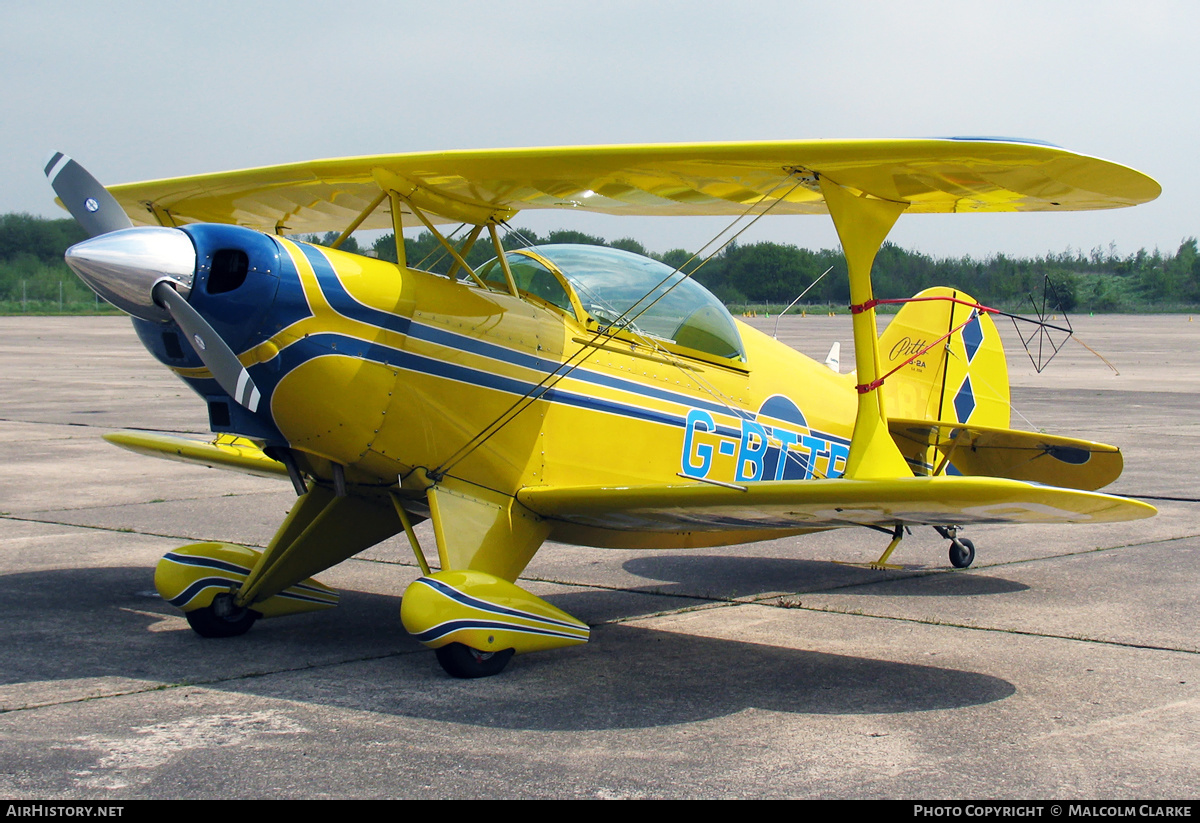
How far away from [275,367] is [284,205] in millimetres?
2100

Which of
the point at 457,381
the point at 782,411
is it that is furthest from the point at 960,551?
the point at 457,381

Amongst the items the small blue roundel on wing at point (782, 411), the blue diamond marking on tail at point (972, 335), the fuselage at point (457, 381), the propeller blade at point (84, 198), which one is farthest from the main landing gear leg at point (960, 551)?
the propeller blade at point (84, 198)

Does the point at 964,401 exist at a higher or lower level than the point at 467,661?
higher

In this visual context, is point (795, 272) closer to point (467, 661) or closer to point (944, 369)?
point (944, 369)

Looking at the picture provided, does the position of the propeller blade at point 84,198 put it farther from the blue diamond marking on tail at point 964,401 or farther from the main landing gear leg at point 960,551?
the blue diamond marking on tail at point 964,401

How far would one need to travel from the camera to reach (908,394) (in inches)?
323

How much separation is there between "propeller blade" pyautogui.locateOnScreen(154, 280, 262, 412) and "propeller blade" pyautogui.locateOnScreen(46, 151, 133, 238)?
74 centimetres

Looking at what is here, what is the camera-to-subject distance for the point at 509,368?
220 inches

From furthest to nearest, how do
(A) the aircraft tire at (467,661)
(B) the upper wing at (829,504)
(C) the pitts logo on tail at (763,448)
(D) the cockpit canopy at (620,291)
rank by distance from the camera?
(C) the pitts logo on tail at (763,448)
(D) the cockpit canopy at (620,291)
(A) the aircraft tire at (467,661)
(B) the upper wing at (829,504)

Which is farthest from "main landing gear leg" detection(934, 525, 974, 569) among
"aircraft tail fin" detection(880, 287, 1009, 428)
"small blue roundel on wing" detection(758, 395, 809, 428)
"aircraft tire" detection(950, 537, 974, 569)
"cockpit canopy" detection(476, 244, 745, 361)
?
"cockpit canopy" detection(476, 244, 745, 361)

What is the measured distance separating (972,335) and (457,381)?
190 inches

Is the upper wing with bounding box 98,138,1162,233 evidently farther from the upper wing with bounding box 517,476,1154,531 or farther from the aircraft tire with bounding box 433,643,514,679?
the aircraft tire with bounding box 433,643,514,679

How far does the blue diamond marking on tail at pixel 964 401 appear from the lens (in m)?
8.35

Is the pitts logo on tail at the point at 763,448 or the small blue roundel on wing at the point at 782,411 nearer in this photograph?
the pitts logo on tail at the point at 763,448
